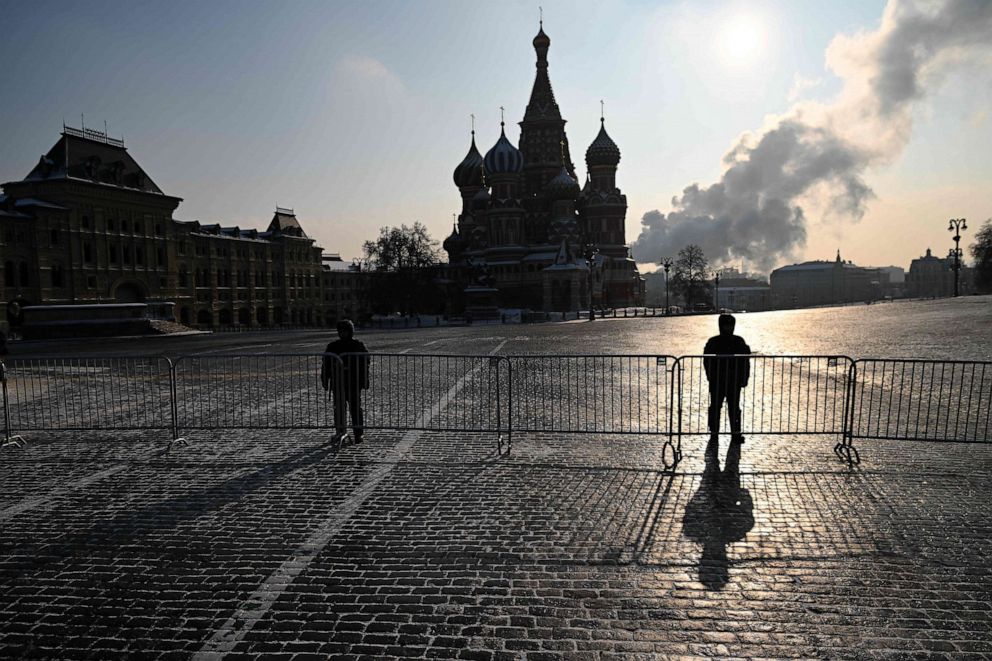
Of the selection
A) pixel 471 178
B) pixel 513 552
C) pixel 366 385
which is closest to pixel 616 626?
pixel 513 552

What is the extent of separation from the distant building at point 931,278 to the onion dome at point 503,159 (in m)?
123

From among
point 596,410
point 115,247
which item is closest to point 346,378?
point 596,410

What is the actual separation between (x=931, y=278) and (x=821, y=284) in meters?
26.3

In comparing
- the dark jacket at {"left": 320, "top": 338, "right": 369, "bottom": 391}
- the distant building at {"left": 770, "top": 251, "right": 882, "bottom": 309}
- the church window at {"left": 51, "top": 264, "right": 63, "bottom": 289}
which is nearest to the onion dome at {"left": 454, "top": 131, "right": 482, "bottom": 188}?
the church window at {"left": 51, "top": 264, "right": 63, "bottom": 289}

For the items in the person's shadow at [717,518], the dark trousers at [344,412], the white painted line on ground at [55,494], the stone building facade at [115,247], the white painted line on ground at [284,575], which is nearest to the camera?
the white painted line on ground at [284,575]

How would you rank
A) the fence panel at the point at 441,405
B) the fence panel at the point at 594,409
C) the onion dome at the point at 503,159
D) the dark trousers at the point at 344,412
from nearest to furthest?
the dark trousers at the point at 344,412
the fence panel at the point at 594,409
the fence panel at the point at 441,405
the onion dome at the point at 503,159

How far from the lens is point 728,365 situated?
8.30m

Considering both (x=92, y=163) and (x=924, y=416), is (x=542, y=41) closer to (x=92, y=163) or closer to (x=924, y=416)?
(x=92, y=163)

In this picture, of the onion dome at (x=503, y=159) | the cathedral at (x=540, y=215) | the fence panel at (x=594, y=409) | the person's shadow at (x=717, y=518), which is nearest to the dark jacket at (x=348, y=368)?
the fence panel at (x=594, y=409)

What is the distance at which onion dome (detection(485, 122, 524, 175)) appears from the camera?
75688mm

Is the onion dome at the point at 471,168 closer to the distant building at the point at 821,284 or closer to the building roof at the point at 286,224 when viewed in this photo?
the building roof at the point at 286,224

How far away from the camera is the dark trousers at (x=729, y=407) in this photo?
837 centimetres

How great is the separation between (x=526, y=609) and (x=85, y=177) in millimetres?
58080

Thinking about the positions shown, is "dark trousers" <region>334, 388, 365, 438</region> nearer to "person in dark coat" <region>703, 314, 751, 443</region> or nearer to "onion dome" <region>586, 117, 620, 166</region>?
"person in dark coat" <region>703, 314, 751, 443</region>
